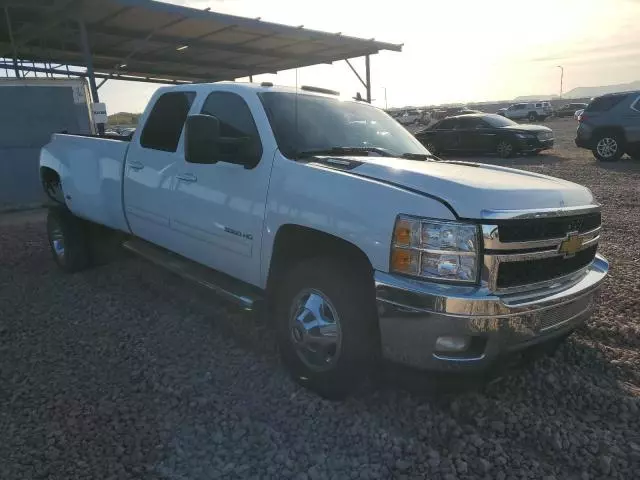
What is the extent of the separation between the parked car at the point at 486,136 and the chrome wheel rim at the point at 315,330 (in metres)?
15.3

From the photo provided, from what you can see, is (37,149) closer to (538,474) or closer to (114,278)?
(114,278)

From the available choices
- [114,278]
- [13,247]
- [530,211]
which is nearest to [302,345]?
[530,211]

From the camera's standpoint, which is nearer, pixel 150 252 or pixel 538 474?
pixel 538 474

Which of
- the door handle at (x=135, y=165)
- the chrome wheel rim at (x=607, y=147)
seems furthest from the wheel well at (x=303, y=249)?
the chrome wheel rim at (x=607, y=147)

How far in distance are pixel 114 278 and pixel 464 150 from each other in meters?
15.0

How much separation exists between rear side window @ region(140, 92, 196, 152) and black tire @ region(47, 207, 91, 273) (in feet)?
5.50

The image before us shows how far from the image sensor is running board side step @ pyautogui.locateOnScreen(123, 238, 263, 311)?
3515 millimetres

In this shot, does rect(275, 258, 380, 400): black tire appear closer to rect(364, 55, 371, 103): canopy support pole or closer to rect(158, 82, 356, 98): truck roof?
rect(158, 82, 356, 98): truck roof

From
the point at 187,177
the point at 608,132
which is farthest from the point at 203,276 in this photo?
the point at 608,132

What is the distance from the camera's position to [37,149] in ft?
35.1

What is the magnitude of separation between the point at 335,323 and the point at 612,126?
1421cm

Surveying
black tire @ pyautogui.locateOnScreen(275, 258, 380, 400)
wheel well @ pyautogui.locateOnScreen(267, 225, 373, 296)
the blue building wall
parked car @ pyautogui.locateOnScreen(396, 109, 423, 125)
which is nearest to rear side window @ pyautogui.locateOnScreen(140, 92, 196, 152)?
wheel well @ pyautogui.locateOnScreen(267, 225, 373, 296)

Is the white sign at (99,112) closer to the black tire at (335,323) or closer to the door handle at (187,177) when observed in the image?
the door handle at (187,177)

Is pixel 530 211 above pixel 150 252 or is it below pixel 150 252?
above
